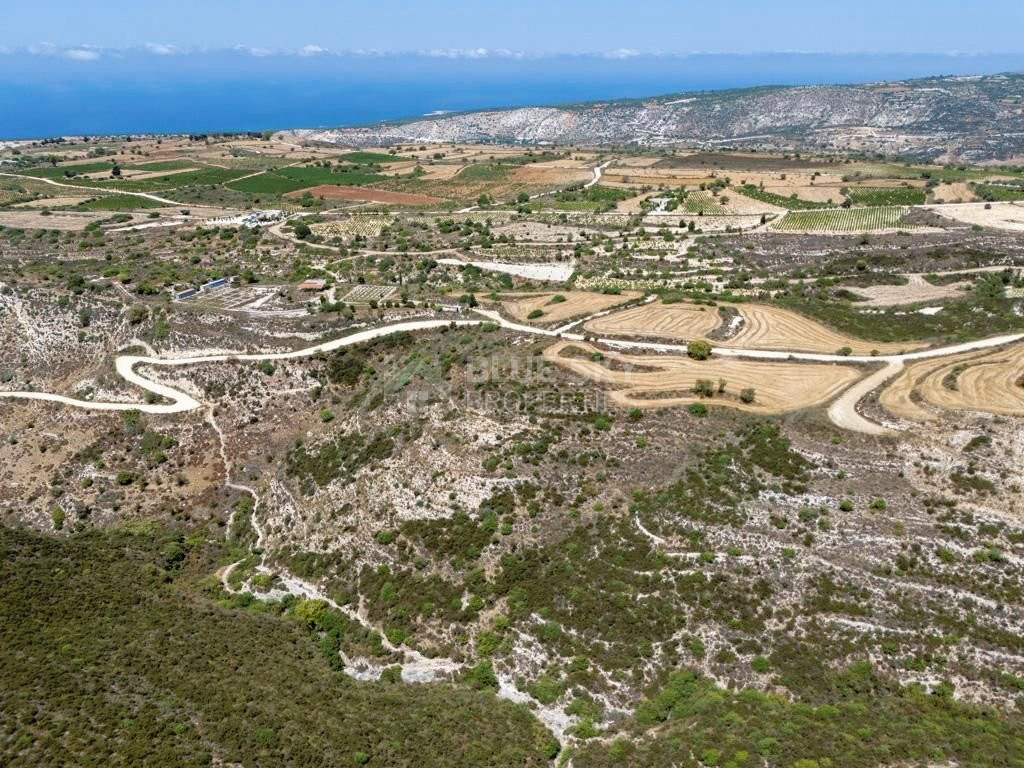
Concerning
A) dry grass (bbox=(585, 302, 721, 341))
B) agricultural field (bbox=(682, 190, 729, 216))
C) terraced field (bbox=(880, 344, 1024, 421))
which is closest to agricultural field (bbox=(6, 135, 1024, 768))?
terraced field (bbox=(880, 344, 1024, 421))

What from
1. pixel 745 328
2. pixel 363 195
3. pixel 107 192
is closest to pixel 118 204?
pixel 107 192

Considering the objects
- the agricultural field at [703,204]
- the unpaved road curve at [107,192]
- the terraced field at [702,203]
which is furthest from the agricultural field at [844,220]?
the unpaved road curve at [107,192]

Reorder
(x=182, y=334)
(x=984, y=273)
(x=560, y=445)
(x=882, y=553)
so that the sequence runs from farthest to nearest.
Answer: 1. (x=984, y=273)
2. (x=182, y=334)
3. (x=560, y=445)
4. (x=882, y=553)

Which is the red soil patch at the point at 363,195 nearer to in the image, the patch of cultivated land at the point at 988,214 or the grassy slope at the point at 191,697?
the patch of cultivated land at the point at 988,214

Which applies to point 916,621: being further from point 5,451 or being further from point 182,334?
point 5,451

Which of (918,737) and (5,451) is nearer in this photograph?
(918,737)

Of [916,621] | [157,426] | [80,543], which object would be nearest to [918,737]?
[916,621]

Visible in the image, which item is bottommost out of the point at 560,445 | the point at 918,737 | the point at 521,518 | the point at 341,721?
the point at 341,721

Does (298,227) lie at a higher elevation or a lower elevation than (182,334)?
higher
